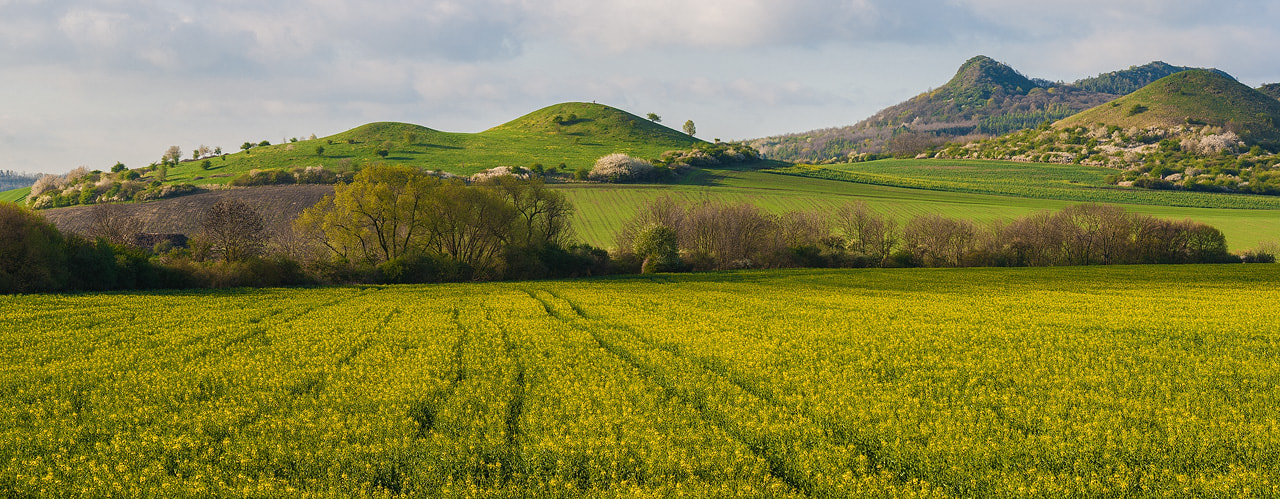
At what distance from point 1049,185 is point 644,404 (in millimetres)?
184332

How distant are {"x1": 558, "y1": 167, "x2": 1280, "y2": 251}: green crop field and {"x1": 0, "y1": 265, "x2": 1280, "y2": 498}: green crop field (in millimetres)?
72245

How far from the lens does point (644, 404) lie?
16547 millimetres

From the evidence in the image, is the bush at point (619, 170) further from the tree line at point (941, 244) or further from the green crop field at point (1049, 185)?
the tree line at point (941, 244)

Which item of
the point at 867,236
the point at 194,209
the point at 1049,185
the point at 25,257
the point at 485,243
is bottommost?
the point at 867,236

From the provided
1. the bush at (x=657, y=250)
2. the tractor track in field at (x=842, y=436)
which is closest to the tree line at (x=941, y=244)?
the bush at (x=657, y=250)

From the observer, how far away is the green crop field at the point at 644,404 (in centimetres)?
1175

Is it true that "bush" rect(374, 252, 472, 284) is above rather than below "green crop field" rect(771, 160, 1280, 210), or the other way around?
below

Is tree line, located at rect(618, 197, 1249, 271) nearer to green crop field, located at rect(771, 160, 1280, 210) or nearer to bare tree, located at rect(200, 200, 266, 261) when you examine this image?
bare tree, located at rect(200, 200, 266, 261)

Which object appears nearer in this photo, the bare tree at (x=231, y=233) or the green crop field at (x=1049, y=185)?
the bare tree at (x=231, y=233)

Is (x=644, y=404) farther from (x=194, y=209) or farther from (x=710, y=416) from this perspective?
(x=194, y=209)

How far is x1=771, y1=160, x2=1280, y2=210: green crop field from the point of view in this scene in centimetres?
13599

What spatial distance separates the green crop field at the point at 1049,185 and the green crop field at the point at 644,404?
434 ft

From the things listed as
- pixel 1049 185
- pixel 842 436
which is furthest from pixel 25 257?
pixel 1049 185

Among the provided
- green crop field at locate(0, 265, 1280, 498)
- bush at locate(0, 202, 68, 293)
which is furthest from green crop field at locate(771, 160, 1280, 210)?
bush at locate(0, 202, 68, 293)
